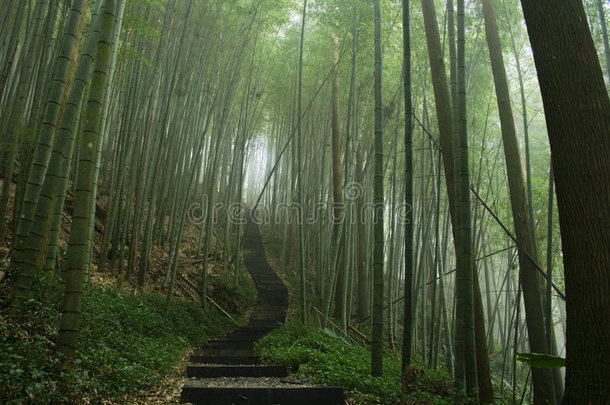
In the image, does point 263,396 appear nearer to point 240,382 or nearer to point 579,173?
point 240,382

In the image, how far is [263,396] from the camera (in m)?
2.36

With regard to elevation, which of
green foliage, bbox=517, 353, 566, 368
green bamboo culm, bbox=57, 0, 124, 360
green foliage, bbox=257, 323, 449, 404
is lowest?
green foliage, bbox=257, 323, 449, 404

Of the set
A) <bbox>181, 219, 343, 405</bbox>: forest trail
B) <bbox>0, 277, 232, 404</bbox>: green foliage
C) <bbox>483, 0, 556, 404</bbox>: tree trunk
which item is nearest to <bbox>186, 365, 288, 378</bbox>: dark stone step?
<bbox>181, 219, 343, 405</bbox>: forest trail

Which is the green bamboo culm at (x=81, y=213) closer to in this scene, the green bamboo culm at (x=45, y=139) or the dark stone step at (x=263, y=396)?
the green bamboo culm at (x=45, y=139)

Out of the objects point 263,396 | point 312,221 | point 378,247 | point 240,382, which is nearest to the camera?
point 263,396

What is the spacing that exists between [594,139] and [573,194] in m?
0.21

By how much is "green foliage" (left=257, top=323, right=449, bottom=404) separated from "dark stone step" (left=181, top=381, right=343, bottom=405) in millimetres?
182

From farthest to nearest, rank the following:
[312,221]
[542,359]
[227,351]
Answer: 1. [312,221]
2. [227,351]
3. [542,359]

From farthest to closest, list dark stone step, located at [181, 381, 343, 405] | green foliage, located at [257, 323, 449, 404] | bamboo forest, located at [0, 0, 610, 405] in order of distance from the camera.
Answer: green foliage, located at [257, 323, 449, 404]
dark stone step, located at [181, 381, 343, 405]
bamboo forest, located at [0, 0, 610, 405]

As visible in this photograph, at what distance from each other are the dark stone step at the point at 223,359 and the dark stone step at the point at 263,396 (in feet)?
4.61

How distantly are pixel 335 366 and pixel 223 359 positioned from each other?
4.12ft

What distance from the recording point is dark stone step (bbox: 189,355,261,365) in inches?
147

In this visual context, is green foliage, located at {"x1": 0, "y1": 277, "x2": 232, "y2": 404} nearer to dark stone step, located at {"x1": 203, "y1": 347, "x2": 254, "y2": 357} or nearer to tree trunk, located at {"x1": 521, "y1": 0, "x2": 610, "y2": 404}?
dark stone step, located at {"x1": 203, "y1": 347, "x2": 254, "y2": 357}

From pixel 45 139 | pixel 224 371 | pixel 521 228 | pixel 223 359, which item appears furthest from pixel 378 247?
pixel 45 139
